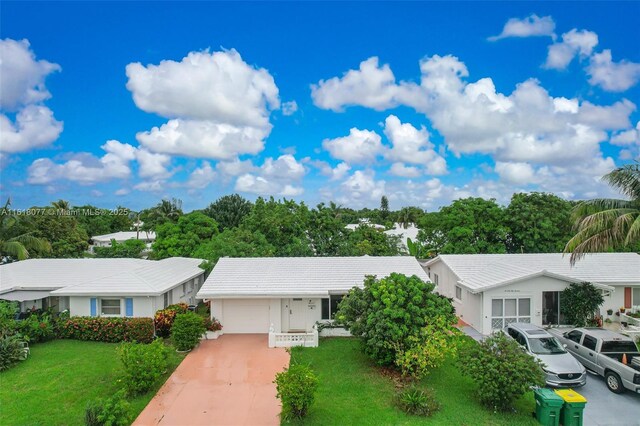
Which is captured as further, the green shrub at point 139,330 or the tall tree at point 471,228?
the tall tree at point 471,228

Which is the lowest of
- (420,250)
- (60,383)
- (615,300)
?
(60,383)

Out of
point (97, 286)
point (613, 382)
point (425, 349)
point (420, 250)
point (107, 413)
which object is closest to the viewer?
point (107, 413)

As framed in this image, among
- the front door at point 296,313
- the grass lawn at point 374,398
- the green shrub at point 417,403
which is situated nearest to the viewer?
the grass lawn at point 374,398

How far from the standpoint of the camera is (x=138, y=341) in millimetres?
19094

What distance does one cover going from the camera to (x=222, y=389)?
46.6 ft

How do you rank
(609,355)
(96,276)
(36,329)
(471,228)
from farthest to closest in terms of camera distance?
(471,228)
(96,276)
(36,329)
(609,355)

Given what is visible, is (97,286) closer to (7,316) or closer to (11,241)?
(7,316)

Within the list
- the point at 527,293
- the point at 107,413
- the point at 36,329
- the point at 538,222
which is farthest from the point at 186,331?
the point at 538,222

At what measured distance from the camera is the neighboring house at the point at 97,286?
2020 cm

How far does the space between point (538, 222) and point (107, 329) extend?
101 ft

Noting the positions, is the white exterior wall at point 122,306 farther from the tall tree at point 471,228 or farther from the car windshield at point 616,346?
the tall tree at point 471,228

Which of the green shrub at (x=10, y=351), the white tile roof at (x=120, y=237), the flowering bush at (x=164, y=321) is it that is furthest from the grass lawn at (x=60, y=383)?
the white tile roof at (x=120, y=237)

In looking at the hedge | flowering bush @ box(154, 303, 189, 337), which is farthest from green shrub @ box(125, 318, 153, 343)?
flowering bush @ box(154, 303, 189, 337)

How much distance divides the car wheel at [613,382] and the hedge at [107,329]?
745 inches
